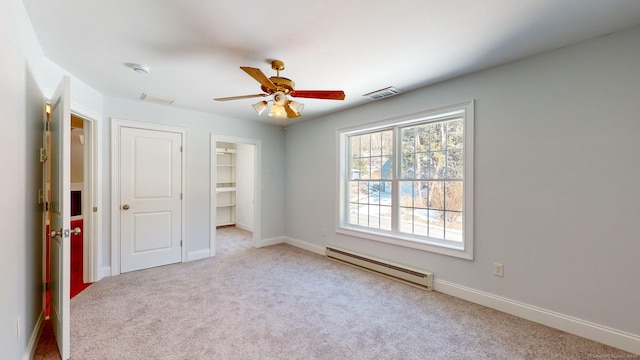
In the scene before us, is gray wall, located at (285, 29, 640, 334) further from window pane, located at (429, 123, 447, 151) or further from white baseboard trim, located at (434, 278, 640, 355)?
window pane, located at (429, 123, 447, 151)

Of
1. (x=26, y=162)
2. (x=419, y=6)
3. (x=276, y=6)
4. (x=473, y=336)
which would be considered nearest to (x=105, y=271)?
(x=26, y=162)

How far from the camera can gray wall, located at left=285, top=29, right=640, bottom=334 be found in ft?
6.92

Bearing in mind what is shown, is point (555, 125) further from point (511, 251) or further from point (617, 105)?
point (511, 251)

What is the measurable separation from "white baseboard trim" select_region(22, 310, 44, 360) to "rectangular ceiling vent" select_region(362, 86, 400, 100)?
3999mm

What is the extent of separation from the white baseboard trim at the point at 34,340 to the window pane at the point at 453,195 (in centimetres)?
396

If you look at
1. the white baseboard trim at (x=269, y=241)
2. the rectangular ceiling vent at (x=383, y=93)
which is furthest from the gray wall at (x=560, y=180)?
the white baseboard trim at (x=269, y=241)

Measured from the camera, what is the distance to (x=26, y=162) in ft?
6.21

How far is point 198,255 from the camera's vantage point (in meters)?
4.45

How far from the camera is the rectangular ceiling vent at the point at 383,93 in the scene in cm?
340

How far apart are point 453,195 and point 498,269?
0.89 metres

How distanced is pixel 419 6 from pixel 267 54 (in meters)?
1.34

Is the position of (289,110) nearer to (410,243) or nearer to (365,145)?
(365,145)

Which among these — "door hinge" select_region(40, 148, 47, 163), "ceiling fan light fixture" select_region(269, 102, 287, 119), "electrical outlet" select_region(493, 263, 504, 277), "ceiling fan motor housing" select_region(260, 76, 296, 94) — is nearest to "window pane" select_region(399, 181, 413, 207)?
"electrical outlet" select_region(493, 263, 504, 277)

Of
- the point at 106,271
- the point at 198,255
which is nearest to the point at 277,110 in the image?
the point at 198,255
